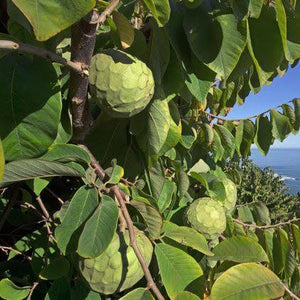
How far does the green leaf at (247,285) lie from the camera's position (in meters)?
0.82

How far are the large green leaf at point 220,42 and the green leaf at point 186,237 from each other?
446 mm

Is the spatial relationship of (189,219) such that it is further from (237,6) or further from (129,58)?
(237,6)

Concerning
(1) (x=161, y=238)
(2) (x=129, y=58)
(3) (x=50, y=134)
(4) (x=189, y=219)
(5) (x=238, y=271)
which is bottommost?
(4) (x=189, y=219)

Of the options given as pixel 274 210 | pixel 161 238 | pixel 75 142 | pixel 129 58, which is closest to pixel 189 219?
pixel 161 238

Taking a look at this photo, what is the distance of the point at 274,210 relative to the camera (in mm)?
11594

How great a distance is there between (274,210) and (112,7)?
38.1ft

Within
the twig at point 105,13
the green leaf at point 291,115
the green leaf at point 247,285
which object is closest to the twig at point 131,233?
the green leaf at point 247,285

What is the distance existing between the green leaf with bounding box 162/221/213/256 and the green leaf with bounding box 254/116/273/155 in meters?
1.22

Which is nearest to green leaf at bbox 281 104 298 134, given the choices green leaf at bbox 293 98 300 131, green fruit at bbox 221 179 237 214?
green leaf at bbox 293 98 300 131

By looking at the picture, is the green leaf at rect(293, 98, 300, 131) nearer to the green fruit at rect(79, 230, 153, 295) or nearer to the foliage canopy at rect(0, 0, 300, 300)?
the foliage canopy at rect(0, 0, 300, 300)

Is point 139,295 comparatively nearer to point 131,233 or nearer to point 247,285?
point 131,233

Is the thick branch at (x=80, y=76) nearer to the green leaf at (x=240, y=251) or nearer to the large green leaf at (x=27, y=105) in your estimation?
the large green leaf at (x=27, y=105)

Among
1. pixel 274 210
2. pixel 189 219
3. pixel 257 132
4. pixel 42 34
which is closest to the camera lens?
pixel 42 34

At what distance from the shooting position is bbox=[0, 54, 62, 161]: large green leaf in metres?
0.82
